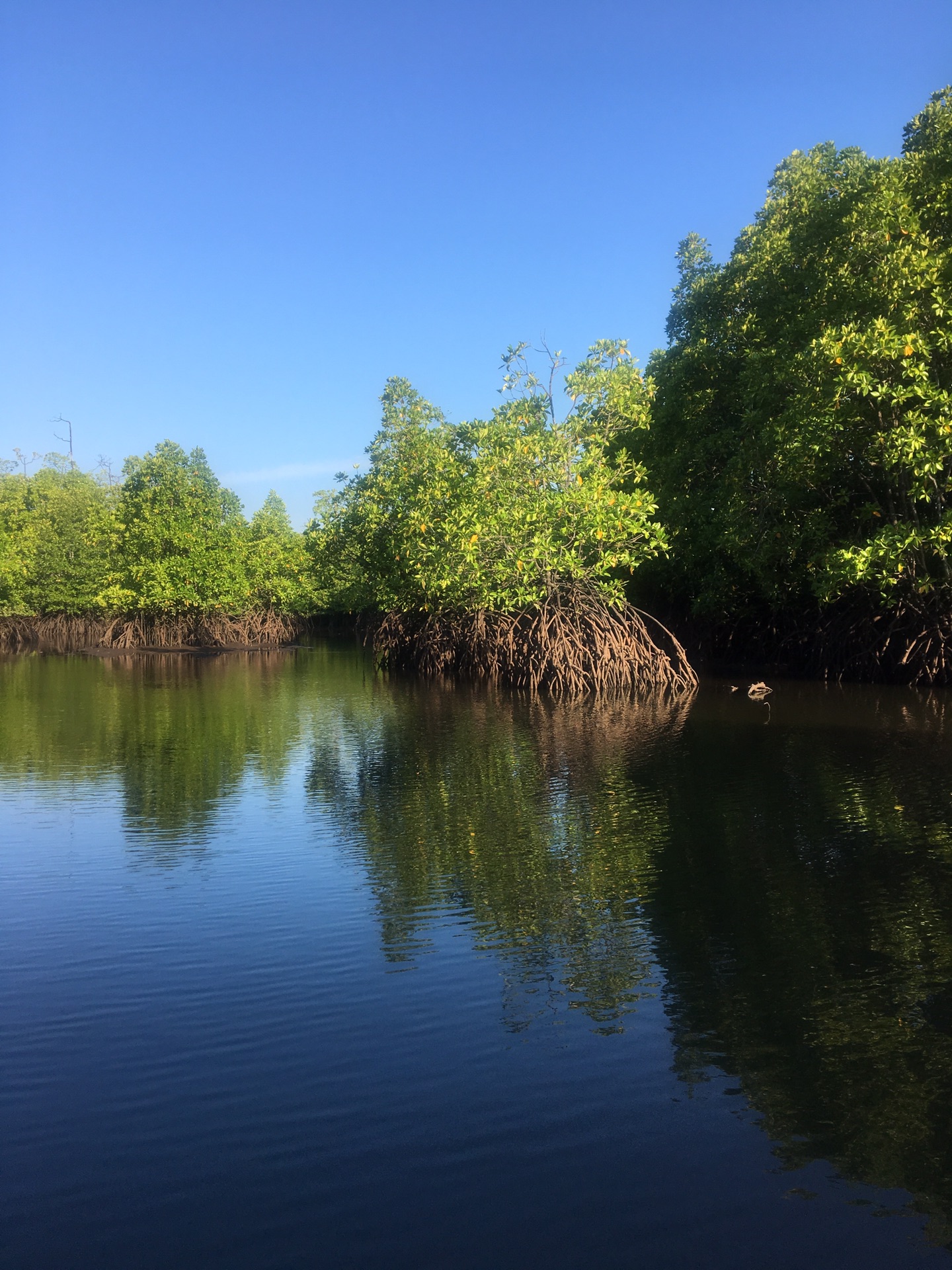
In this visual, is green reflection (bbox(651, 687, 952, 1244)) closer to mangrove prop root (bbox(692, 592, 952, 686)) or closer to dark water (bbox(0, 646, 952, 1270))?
dark water (bbox(0, 646, 952, 1270))

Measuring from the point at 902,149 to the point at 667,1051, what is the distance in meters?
22.0

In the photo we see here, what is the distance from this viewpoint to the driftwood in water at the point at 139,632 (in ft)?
146

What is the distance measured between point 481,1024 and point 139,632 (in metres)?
42.3

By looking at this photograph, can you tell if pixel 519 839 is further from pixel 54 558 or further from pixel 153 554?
pixel 54 558

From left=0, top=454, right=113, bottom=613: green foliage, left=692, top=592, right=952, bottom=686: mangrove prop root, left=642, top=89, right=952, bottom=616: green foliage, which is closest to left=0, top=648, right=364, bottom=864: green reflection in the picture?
left=642, top=89, right=952, bottom=616: green foliage

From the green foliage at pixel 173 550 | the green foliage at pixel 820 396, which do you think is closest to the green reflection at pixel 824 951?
the green foliage at pixel 820 396

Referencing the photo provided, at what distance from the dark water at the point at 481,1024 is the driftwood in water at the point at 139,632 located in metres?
34.6

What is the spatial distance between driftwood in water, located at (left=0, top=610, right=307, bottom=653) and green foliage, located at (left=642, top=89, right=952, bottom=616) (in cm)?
2436

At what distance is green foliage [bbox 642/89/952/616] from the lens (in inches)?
644

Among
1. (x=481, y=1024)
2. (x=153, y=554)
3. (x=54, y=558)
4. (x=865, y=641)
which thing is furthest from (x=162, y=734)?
(x=54, y=558)

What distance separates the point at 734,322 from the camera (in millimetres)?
24141

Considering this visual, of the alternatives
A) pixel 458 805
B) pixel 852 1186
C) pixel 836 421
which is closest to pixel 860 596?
pixel 836 421

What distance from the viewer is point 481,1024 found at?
498cm

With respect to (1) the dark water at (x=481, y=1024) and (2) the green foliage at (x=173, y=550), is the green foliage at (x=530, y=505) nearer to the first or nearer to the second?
(1) the dark water at (x=481, y=1024)
